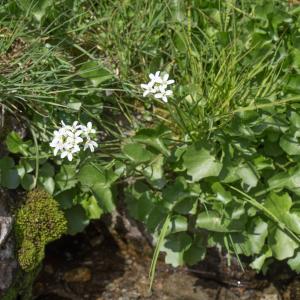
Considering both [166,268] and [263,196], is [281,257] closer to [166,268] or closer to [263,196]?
[263,196]

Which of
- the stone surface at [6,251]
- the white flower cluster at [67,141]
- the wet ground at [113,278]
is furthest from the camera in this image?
the wet ground at [113,278]

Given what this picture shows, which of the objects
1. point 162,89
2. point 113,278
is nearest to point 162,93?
point 162,89

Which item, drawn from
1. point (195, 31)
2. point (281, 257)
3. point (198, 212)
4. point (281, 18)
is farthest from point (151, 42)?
point (281, 257)

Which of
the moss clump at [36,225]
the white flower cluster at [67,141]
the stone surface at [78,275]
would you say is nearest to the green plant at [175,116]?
the moss clump at [36,225]

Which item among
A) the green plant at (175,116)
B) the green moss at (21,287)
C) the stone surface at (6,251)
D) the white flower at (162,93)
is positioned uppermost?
the white flower at (162,93)

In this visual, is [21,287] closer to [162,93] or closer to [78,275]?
[78,275]

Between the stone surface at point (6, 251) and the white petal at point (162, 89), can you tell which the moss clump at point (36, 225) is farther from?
the white petal at point (162, 89)
